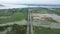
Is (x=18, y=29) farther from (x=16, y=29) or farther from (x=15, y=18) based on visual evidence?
(x=15, y=18)

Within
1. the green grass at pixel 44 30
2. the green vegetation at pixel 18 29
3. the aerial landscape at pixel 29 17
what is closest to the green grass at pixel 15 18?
the aerial landscape at pixel 29 17

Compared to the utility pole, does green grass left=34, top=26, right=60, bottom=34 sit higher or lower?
lower

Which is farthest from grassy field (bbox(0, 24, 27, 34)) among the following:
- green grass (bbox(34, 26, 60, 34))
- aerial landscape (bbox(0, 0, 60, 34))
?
green grass (bbox(34, 26, 60, 34))

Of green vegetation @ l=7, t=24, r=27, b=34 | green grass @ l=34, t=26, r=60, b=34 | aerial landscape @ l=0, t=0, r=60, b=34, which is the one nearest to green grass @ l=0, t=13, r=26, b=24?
aerial landscape @ l=0, t=0, r=60, b=34

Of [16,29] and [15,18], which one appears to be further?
[15,18]

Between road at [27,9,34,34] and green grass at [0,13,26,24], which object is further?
green grass at [0,13,26,24]

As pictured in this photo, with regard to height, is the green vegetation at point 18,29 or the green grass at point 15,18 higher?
the green grass at point 15,18

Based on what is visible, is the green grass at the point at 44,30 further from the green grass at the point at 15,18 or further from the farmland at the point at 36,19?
the green grass at the point at 15,18

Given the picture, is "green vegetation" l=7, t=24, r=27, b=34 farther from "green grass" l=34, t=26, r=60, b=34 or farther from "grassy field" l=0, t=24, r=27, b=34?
"green grass" l=34, t=26, r=60, b=34

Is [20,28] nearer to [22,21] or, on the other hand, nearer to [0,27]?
[22,21]

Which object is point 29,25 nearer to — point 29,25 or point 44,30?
point 29,25

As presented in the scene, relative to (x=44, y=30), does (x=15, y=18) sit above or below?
above

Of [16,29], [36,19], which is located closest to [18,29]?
[16,29]
